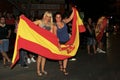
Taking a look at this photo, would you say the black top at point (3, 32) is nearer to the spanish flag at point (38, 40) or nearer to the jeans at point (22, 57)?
the jeans at point (22, 57)

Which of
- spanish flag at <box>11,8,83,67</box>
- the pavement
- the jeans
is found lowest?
the pavement

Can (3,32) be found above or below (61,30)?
Answer: below

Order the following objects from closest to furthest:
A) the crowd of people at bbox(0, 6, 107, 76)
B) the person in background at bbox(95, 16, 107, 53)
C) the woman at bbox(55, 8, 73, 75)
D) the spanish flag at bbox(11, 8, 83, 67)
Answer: the spanish flag at bbox(11, 8, 83, 67) → the crowd of people at bbox(0, 6, 107, 76) → the woman at bbox(55, 8, 73, 75) → the person in background at bbox(95, 16, 107, 53)

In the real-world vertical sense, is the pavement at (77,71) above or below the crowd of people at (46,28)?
below

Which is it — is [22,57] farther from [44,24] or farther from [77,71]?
[44,24]

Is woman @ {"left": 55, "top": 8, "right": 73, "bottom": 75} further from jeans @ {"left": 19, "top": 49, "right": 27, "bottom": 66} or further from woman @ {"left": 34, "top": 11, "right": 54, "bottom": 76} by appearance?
jeans @ {"left": 19, "top": 49, "right": 27, "bottom": 66}

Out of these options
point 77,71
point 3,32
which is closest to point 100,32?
point 77,71

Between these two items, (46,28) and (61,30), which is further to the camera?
(61,30)

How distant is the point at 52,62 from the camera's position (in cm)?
1516

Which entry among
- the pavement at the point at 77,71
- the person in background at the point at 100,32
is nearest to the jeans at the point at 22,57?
the pavement at the point at 77,71

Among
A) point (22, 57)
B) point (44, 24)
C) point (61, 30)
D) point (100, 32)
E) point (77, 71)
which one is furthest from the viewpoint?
point (100, 32)

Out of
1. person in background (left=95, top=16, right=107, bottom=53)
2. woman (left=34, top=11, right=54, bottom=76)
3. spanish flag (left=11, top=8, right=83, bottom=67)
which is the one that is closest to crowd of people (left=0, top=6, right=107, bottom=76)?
woman (left=34, top=11, right=54, bottom=76)

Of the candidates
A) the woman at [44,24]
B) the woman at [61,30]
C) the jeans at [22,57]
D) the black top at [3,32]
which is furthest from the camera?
the jeans at [22,57]

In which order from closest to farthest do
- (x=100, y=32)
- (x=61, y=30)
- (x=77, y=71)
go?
(x=61, y=30) < (x=77, y=71) < (x=100, y=32)
